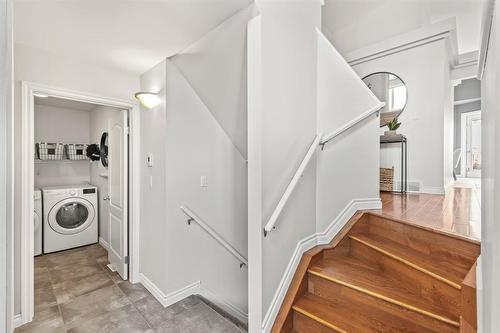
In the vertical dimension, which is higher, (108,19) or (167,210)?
(108,19)

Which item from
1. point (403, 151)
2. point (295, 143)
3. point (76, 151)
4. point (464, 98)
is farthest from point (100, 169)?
point (464, 98)

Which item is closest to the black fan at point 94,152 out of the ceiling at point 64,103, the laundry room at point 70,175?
the laundry room at point 70,175

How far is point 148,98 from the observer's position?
7.84ft

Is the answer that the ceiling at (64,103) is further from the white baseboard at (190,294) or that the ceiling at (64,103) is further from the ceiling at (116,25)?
the white baseboard at (190,294)

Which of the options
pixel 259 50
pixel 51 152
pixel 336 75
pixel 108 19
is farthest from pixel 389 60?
pixel 51 152

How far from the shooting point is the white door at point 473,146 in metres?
5.35

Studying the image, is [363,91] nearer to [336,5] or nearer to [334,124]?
[334,124]

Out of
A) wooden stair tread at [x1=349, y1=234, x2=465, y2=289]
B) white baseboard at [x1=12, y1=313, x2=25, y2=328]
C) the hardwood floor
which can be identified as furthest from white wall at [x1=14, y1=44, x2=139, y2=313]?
the hardwood floor

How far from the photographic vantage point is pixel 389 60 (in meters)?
3.65

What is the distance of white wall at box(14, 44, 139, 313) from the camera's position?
1989mm

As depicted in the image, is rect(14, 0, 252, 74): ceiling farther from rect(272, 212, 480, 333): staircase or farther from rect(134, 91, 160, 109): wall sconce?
rect(272, 212, 480, 333): staircase

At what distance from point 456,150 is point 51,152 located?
28.4ft

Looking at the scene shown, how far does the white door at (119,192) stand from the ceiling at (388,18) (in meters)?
3.50

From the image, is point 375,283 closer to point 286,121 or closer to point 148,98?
point 286,121
